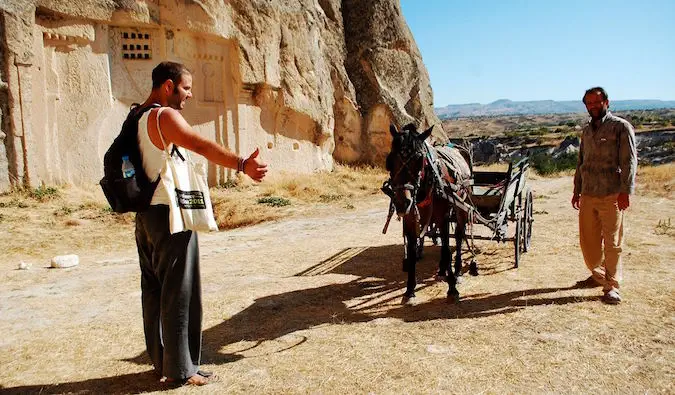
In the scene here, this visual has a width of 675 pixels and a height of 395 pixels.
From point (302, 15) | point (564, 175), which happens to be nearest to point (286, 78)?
point (302, 15)

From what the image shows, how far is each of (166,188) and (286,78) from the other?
50.0 feet

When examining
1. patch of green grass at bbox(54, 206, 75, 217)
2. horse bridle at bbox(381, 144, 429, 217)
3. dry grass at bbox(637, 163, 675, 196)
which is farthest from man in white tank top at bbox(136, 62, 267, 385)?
dry grass at bbox(637, 163, 675, 196)

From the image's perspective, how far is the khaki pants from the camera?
5.32 metres

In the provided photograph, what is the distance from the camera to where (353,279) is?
655cm

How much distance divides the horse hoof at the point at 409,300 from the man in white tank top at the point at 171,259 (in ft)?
8.15

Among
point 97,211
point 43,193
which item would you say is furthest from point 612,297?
point 43,193

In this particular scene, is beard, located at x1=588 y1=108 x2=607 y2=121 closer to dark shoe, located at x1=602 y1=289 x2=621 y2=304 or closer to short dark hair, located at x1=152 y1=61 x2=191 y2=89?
dark shoe, located at x1=602 y1=289 x2=621 y2=304

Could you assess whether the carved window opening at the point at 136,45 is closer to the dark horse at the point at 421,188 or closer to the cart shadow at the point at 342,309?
the cart shadow at the point at 342,309

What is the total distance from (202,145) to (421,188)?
2.73 m

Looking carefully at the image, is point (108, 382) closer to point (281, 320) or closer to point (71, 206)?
point (281, 320)

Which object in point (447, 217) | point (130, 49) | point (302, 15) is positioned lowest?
point (447, 217)

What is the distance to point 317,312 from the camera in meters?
5.27

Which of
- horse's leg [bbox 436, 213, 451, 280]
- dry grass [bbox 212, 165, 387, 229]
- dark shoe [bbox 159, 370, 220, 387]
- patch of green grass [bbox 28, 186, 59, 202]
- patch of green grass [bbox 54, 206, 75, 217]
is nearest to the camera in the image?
dark shoe [bbox 159, 370, 220, 387]

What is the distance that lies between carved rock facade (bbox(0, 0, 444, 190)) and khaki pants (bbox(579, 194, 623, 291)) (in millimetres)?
12386
